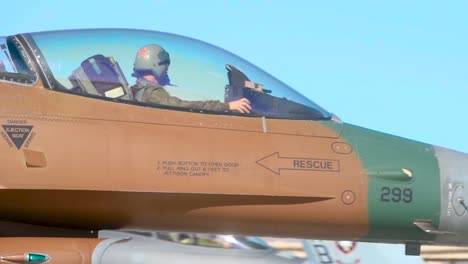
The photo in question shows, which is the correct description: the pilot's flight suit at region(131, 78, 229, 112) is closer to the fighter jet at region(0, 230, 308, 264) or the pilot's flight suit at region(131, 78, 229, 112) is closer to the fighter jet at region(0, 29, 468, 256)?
the fighter jet at region(0, 29, 468, 256)

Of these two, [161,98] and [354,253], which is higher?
[354,253]

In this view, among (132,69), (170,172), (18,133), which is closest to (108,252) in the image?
(170,172)

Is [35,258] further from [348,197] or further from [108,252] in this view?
[348,197]

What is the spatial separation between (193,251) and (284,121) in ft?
5.10

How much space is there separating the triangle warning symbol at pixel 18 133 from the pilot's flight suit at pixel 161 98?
3.27ft

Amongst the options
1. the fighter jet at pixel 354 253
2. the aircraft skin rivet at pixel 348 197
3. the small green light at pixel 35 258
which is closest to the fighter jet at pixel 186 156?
the aircraft skin rivet at pixel 348 197

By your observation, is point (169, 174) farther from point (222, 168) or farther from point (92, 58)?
point (92, 58)

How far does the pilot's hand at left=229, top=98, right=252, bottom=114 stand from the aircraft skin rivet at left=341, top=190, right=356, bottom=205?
1.09 metres

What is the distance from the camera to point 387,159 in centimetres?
786

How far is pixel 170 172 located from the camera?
24.3ft

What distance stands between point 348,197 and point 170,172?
150 centimetres

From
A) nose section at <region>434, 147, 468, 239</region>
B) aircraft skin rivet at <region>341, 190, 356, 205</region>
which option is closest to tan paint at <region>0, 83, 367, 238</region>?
aircraft skin rivet at <region>341, 190, 356, 205</region>

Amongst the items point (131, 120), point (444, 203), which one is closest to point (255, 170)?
point (131, 120)

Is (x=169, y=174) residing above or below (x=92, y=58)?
below
